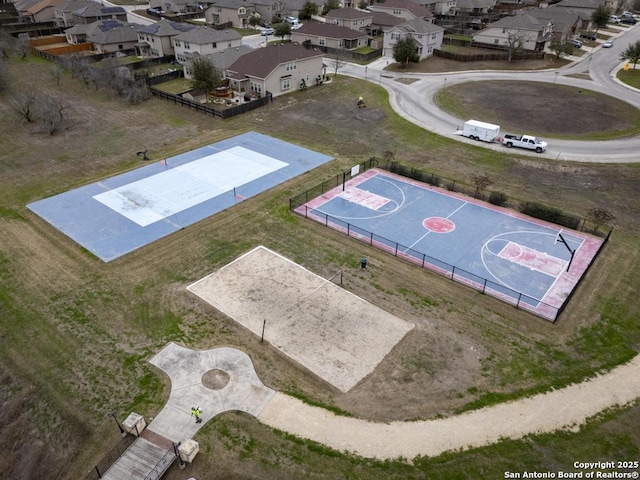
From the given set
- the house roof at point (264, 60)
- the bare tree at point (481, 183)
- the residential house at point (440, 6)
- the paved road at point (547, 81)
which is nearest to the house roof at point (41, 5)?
the house roof at point (264, 60)

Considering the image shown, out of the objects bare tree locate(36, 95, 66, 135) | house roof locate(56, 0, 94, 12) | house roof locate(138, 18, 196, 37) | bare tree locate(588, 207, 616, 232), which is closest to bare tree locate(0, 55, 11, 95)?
bare tree locate(36, 95, 66, 135)

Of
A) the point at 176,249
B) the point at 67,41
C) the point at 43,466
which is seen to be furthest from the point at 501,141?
the point at 67,41

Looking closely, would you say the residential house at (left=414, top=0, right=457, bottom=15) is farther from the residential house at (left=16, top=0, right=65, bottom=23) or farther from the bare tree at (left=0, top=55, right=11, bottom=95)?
the bare tree at (left=0, top=55, right=11, bottom=95)

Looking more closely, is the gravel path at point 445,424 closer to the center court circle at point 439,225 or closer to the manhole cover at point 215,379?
the manhole cover at point 215,379

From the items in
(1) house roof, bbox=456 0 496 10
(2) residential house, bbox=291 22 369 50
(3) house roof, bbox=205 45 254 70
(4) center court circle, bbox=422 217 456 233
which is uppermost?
(1) house roof, bbox=456 0 496 10

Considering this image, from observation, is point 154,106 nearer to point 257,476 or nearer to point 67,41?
point 67,41

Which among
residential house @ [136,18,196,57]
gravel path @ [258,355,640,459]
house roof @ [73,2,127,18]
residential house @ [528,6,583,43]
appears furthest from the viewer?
house roof @ [73,2,127,18]

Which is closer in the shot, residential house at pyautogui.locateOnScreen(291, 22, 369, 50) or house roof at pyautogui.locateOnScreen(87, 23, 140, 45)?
house roof at pyautogui.locateOnScreen(87, 23, 140, 45)
